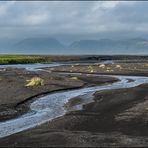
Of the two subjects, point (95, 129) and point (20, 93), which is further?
point (20, 93)

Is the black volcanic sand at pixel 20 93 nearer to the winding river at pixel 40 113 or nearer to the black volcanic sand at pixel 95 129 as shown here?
the winding river at pixel 40 113

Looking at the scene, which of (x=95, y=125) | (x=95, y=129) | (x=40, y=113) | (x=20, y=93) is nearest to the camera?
(x=95, y=129)

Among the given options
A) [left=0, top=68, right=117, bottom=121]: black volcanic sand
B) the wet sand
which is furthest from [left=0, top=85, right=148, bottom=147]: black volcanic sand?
[left=0, top=68, right=117, bottom=121]: black volcanic sand

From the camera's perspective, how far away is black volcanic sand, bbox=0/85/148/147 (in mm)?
21859

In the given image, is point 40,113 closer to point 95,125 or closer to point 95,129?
point 95,125

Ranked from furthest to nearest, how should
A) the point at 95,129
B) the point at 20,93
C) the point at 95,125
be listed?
the point at 20,93
the point at 95,125
the point at 95,129

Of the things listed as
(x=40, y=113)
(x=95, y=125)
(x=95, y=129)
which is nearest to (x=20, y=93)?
(x=40, y=113)

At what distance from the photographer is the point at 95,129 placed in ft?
83.0

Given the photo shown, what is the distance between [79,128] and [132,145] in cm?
510

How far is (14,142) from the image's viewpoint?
2222 centimetres

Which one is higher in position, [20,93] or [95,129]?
[20,93]

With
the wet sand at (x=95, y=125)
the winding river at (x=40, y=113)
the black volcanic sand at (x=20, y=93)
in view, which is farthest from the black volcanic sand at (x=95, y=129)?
the black volcanic sand at (x=20, y=93)

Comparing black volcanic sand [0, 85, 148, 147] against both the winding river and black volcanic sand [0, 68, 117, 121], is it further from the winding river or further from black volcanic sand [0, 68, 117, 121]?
black volcanic sand [0, 68, 117, 121]

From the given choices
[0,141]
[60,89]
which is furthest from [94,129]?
[60,89]
